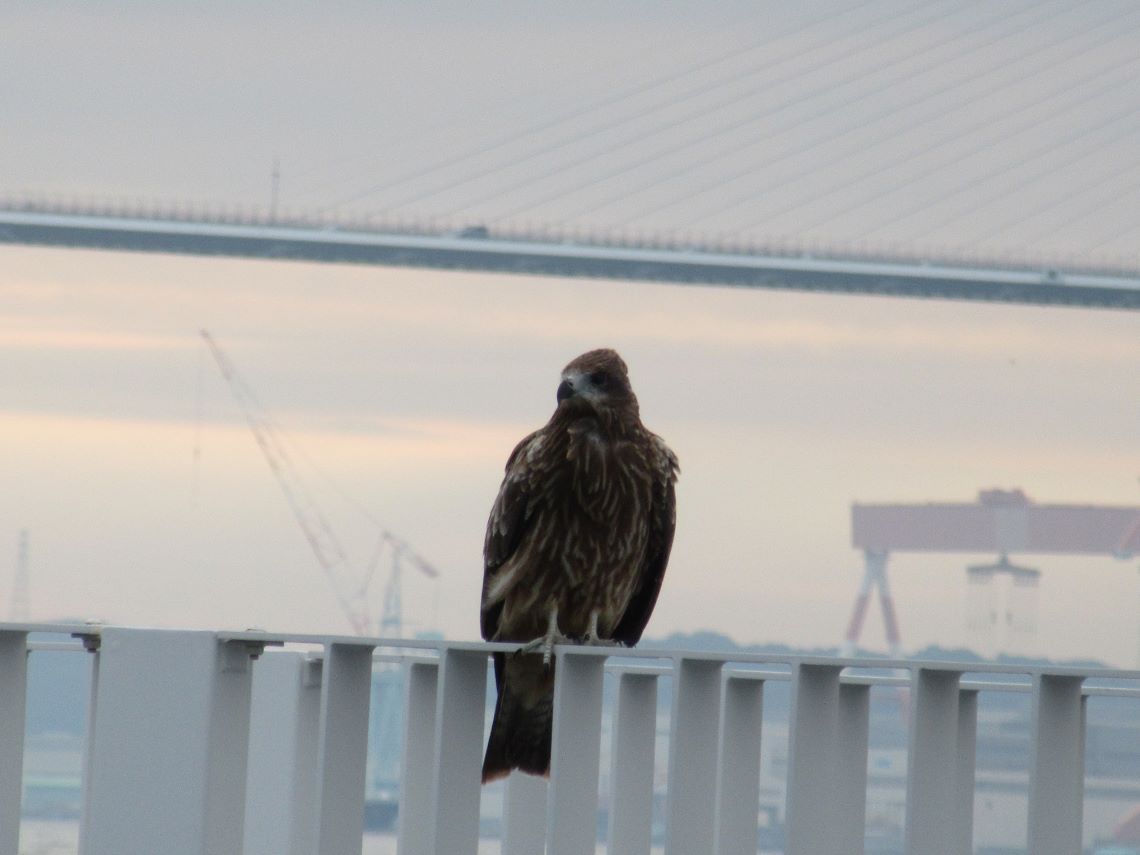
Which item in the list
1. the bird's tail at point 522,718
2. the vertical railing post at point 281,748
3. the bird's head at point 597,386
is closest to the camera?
the vertical railing post at point 281,748

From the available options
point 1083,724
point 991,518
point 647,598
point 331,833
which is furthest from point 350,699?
point 991,518

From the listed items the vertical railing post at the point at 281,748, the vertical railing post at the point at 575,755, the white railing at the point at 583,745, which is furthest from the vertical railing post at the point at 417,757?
the vertical railing post at the point at 575,755

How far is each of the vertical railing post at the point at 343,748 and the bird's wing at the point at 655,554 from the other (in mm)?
1205

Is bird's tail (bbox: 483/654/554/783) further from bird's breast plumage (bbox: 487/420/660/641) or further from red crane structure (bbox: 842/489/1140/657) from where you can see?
red crane structure (bbox: 842/489/1140/657)

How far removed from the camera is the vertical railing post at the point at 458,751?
7.89ft

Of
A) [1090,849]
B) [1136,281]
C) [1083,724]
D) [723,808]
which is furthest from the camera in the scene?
[1136,281]

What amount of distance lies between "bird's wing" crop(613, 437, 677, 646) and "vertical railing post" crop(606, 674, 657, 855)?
3.43ft

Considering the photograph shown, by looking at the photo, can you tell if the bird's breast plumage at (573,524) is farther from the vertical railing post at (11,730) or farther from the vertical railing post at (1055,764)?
the vertical railing post at (1055,764)

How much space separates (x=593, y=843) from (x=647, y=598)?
1.42m

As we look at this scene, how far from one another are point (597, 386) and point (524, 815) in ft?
2.52

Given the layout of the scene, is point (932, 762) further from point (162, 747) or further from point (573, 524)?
point (573, 524)

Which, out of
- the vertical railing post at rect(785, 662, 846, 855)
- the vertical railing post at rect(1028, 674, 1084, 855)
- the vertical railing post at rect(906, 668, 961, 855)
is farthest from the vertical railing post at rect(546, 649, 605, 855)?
the vertical railing post at rect(1028, 674, 1084, 855)

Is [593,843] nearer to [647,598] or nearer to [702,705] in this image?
[702,705]

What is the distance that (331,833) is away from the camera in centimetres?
245
